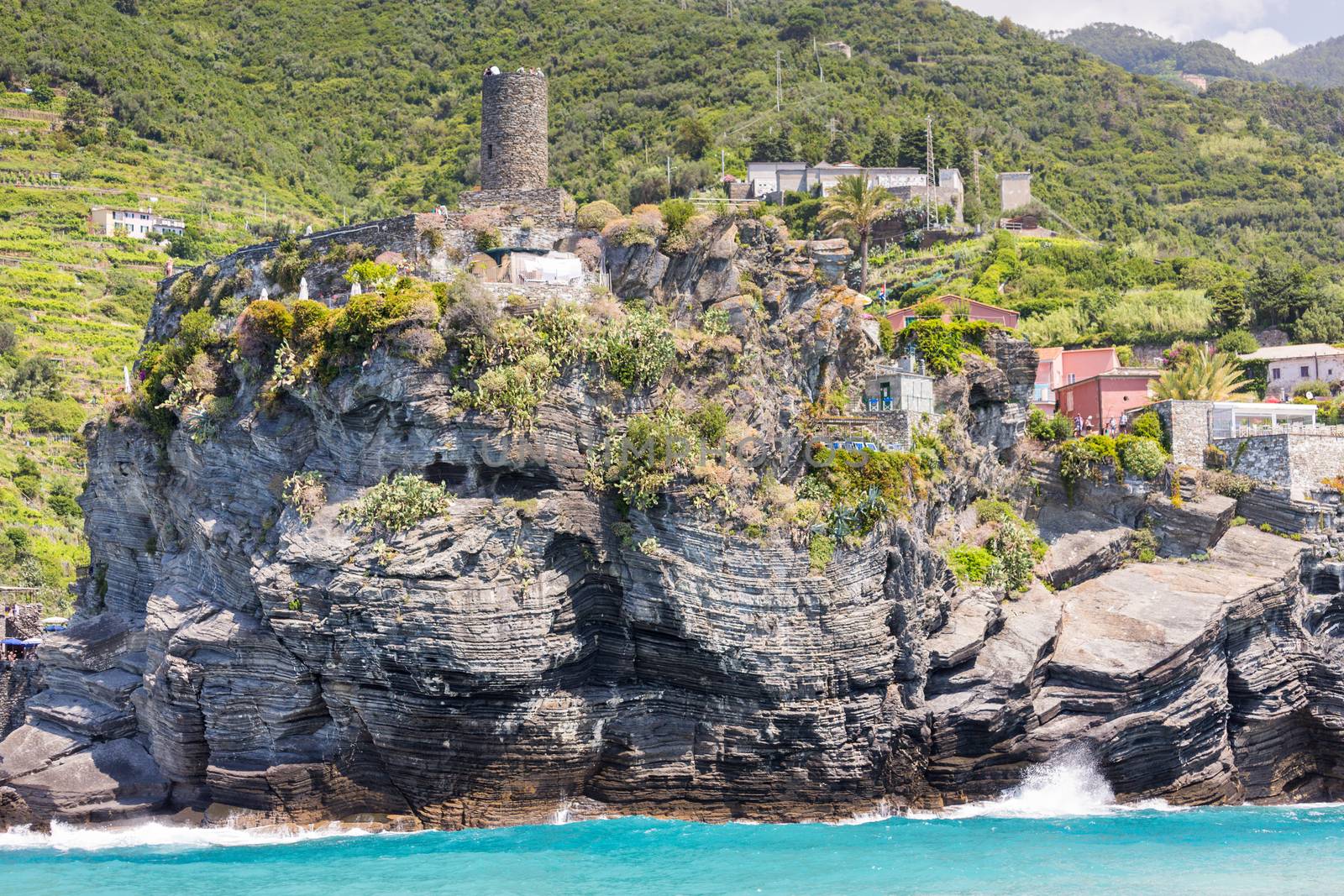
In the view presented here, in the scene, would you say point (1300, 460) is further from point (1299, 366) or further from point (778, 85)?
point (778, 85)

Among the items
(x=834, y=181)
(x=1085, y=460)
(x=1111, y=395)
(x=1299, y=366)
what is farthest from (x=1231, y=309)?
(x=834, y=181)

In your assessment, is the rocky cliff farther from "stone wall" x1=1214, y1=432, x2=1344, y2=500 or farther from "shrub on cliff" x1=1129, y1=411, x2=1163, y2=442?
"shrub on cliff" x1=1129, y1=411, x2=1163, y2=442

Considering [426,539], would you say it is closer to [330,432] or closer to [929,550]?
[330,432]

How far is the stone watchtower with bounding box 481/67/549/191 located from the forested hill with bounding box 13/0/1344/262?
1373 inches

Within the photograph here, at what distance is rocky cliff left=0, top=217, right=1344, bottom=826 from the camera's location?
3347 cm

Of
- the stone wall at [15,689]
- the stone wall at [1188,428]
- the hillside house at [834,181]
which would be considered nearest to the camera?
the stone wall at [15,689]

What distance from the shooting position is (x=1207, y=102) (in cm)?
12425

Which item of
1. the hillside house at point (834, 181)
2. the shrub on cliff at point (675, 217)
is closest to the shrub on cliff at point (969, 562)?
the shrub on cliff at point (675, 217)

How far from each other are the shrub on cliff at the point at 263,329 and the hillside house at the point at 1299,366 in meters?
37.9

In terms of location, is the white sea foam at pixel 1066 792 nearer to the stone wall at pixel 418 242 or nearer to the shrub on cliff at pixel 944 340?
the shrub on cliff at pixel 944 340

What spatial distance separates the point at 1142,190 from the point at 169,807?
84.6 m

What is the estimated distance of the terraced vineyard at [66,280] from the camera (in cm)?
6644

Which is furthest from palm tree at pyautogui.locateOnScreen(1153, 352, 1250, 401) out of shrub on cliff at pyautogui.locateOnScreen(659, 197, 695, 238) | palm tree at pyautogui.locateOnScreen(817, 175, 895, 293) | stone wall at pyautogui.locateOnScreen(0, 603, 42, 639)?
stone wall at pyautogui.locateOnScreen(0, 603, 42, 639)

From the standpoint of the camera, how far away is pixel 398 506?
32.9 metres
